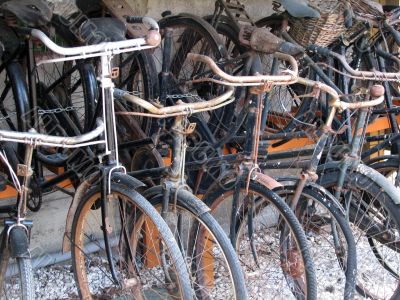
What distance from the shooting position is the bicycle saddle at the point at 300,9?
13.3 feet

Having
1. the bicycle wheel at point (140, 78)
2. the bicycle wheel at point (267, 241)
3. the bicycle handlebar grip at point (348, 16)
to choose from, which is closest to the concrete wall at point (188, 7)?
the bicycle wheel at point (140, 78)

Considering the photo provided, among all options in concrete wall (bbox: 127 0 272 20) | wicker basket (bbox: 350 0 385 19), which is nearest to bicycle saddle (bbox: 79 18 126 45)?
concrete wall (bbox: 127 0 272 20)

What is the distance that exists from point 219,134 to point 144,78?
2.20 ft

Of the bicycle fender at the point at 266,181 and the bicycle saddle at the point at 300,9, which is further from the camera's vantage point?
the bicycle saddle at the point at 300,9

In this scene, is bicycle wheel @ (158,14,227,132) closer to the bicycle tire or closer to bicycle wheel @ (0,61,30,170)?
the bicycle tire

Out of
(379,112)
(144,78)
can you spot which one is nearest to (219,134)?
(144,78)

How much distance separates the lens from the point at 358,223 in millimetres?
3754

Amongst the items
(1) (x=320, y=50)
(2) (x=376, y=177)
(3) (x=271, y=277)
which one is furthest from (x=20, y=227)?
(1) (x=320, y=50)

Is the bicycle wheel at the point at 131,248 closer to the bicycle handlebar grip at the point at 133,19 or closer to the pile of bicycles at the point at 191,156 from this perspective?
the pile of bicycles at the point at 191,156

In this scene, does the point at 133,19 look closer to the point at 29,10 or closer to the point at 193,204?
the point at 29,10

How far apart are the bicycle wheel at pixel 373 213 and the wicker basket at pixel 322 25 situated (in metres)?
1.15

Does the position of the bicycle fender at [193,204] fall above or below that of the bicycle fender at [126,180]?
below

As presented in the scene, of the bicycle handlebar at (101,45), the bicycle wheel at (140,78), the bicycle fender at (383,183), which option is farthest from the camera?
the bicycle wheel at (140,78)

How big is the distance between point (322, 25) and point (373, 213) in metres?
1.38
